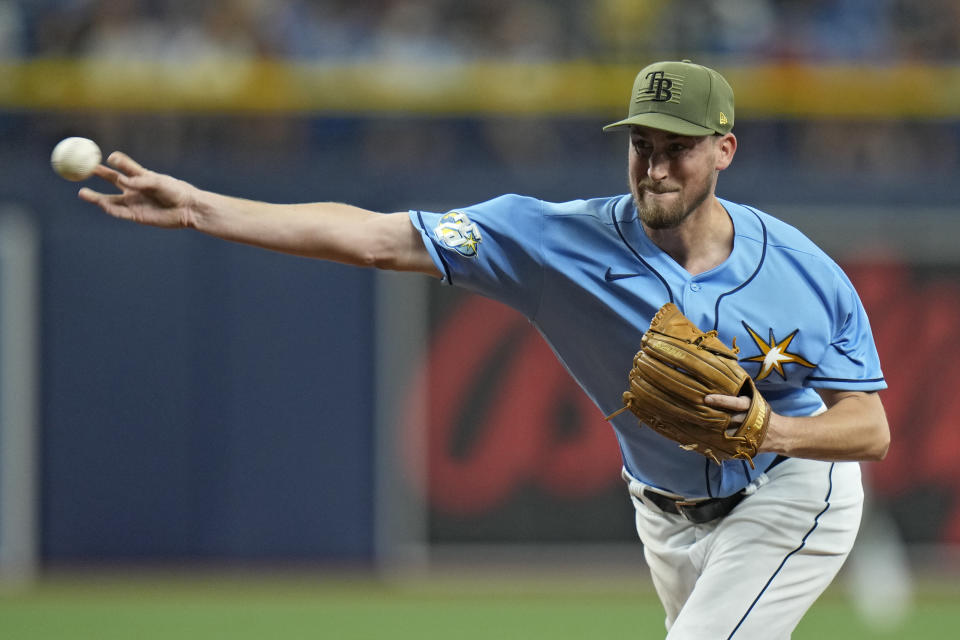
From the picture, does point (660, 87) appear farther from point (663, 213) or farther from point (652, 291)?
point (652, 291)

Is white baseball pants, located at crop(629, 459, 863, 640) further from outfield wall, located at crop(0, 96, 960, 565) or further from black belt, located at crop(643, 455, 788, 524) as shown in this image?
outfield wall, located at crop(0, 96, 960, 565)

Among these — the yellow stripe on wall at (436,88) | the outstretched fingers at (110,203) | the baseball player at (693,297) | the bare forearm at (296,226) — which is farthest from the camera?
the yellow stripe on wall at (436,88)

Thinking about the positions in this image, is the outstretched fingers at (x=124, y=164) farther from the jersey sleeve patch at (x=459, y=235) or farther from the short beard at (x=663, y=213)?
the short beard at (x=663, y=213)

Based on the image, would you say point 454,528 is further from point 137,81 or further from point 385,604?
point 137,81

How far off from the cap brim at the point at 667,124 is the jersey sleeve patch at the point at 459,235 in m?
0.55

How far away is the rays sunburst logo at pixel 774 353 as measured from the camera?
4.17 meters

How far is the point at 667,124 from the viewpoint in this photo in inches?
159

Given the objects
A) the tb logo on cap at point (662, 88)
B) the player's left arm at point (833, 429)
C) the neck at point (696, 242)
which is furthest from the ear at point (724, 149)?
the player's left arm at point (833, 429)

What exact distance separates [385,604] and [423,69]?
3.90 m

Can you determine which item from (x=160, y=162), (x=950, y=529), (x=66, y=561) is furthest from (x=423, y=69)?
(x=950, y=529)

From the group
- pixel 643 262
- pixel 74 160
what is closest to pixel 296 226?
pixel 74 160

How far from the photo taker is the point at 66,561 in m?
9.90

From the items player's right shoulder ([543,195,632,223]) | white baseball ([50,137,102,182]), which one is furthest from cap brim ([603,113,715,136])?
white baseball ([50,137,102,182])

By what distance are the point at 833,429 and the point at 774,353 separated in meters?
0.29
